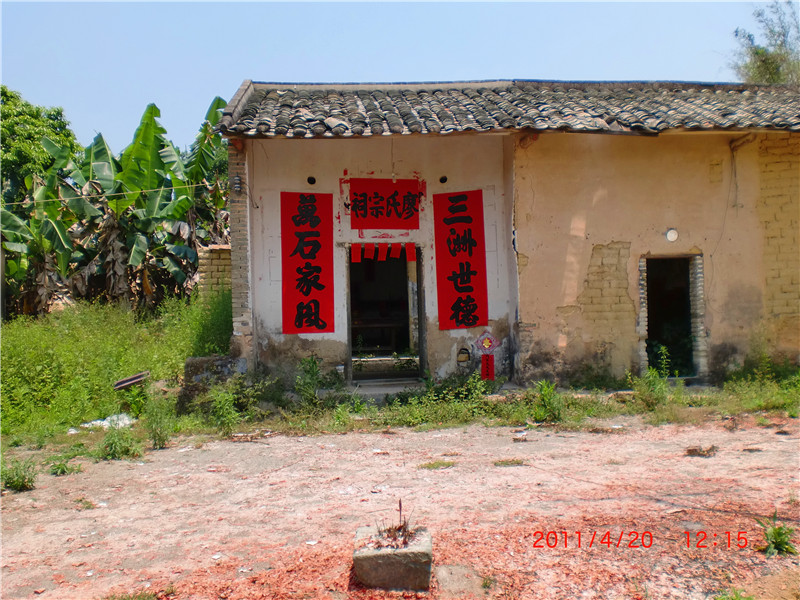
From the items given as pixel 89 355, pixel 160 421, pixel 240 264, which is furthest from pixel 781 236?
pixel 89 355

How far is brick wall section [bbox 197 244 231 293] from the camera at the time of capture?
38.6ft

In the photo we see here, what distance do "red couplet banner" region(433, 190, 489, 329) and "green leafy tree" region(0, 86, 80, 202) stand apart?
401 inches

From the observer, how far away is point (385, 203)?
32.4 feet

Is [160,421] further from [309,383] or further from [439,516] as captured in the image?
[439,516]

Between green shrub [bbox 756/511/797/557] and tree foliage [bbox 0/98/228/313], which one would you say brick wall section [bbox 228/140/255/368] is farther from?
green shrub [bbox 756/511/797/557]

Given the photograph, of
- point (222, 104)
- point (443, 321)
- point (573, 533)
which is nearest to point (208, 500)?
point (573, 533)

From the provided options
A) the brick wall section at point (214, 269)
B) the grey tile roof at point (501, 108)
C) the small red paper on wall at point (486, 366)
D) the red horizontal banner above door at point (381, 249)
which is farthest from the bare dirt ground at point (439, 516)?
the brick wall section at point (214, 269)

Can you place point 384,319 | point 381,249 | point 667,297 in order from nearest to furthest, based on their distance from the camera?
point 381,249 < point 667,297 < point 384,319

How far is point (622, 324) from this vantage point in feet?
30.8

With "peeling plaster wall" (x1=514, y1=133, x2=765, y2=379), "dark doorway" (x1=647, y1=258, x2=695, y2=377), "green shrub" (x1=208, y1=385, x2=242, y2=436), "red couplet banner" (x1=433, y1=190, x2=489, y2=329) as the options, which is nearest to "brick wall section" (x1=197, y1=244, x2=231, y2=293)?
"green shrub" (x1=208, y1=385, x2=242, y2=436)

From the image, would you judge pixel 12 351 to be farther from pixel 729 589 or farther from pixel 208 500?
pixel 729 589

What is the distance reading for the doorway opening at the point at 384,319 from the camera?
39.8 feet

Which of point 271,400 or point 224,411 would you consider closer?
point 224,411

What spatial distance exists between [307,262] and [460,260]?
2.34 metres
